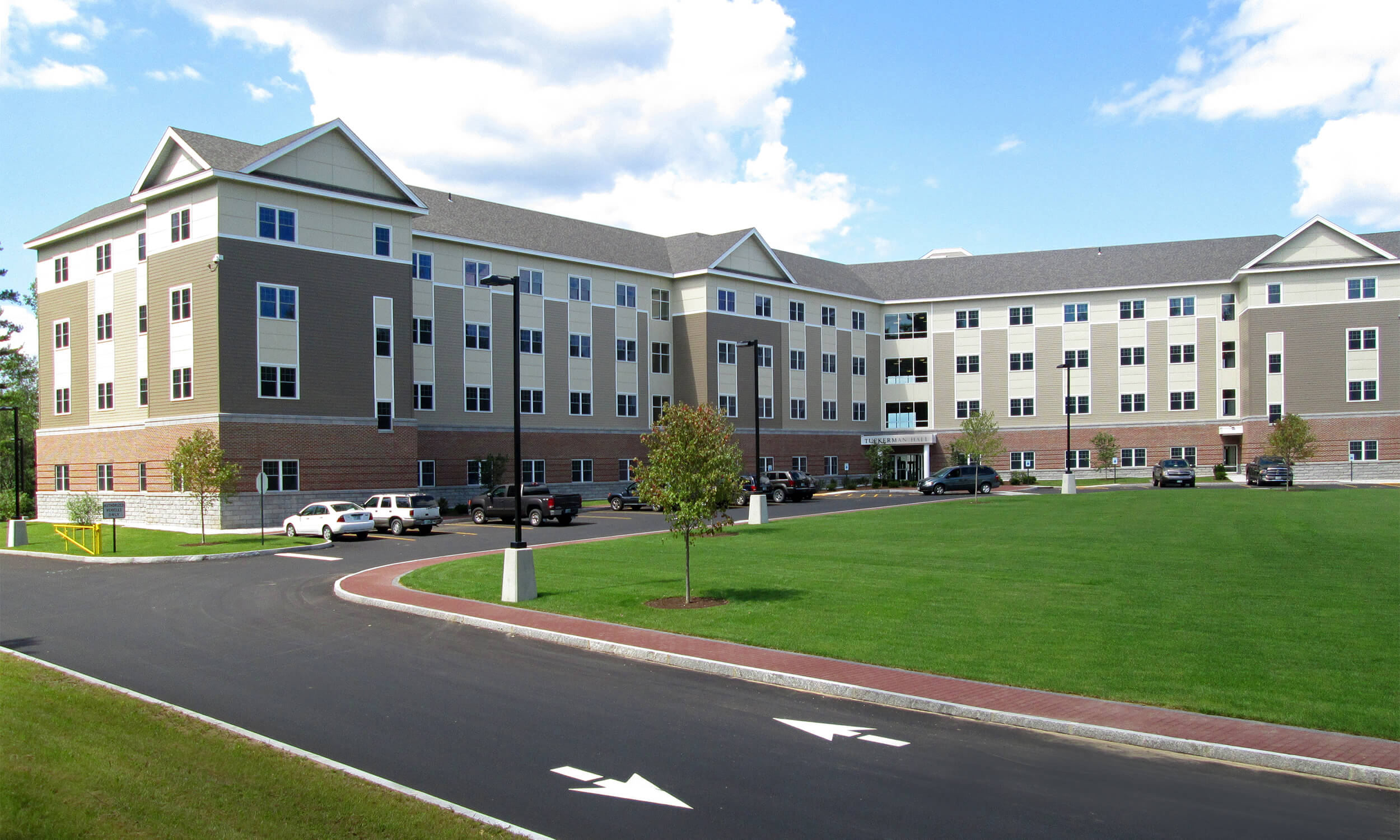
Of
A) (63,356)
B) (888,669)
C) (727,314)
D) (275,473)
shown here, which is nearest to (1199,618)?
(888,669)

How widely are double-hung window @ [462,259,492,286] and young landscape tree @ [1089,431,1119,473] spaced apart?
43.2 metres

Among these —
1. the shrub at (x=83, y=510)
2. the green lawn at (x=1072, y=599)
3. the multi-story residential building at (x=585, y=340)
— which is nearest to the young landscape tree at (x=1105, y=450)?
the multi-story residential building at (x=585, y=340)

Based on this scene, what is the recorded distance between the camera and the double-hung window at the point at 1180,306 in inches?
2608

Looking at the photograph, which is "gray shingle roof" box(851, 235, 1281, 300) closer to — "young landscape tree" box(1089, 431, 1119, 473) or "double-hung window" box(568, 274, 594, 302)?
"young landscape tree" box(1089, 431, 1119, 473)

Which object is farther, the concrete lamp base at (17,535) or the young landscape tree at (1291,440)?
the young landscape tree at (1291,440)

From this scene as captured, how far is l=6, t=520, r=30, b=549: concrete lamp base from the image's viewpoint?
35469 mm

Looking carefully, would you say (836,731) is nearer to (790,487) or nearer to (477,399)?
(790,487)

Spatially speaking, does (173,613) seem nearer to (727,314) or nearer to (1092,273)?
(727,314)

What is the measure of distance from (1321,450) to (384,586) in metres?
62.3

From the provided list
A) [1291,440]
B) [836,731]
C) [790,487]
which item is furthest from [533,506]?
[1291,440]

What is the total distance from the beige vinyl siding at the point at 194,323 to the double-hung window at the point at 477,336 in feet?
43.1

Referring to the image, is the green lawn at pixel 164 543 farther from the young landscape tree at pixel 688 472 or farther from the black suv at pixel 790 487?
the black suv at pixel 790 487

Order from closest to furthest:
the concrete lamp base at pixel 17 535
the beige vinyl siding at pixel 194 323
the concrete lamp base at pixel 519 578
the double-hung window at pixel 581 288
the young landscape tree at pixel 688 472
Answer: the young landscape tree at pixel 688 472
the concrete lamp base at pixel 519 578
the concrete lamp base at pixel 17 535
the beige vinyl siding at pixel 194 323
the double-hung window at pixel 581 288

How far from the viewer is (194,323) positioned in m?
38.6
